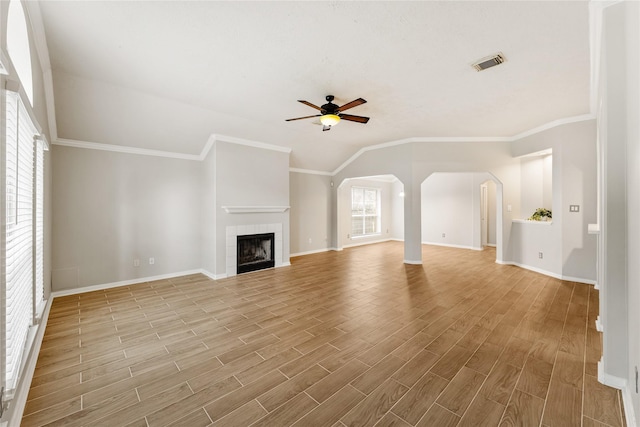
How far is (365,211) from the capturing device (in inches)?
371

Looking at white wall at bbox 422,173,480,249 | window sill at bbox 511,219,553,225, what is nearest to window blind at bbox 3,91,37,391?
window sill at bbox 511,219,553,225

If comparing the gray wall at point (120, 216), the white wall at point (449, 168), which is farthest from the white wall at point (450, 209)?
the gray wall at point (120, 216)

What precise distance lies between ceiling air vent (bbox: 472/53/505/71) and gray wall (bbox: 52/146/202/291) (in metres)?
5.12

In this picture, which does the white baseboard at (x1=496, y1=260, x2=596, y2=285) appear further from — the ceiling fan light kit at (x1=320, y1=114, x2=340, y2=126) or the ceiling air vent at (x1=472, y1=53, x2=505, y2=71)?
the ceiling fan light kit at (x1=320, y1=114, x2=340, y2=126)

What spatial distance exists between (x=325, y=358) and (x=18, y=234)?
2.65 metres

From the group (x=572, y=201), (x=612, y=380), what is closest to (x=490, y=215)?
(x=572, y=201)

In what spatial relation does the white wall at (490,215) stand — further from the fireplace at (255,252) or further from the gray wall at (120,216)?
the gray wall at (120,216)

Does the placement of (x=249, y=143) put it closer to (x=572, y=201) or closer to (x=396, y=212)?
(x=572, y=201)

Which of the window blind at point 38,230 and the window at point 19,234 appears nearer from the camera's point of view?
the window at point 19,234

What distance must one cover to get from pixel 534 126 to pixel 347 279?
4649 mm

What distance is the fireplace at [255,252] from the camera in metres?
5.27

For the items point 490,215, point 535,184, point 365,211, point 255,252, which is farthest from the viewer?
point 365,211

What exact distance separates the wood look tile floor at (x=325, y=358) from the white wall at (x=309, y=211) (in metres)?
3.02

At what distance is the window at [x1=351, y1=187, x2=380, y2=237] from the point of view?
904cm
